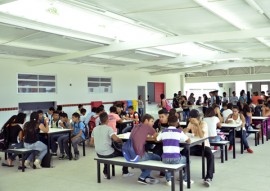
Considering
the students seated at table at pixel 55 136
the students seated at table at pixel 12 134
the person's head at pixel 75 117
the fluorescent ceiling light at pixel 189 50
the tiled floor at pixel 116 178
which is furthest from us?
the fluorescent ceiling light at pixel 189 50

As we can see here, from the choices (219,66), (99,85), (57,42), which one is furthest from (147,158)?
(219,66)

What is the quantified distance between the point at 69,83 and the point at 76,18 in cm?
618

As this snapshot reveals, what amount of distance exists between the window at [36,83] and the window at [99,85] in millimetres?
2217

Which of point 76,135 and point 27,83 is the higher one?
point 27,83

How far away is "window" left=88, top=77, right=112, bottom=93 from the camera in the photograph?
14320 mm

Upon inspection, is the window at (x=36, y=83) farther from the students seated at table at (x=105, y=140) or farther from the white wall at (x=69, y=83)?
the students seated at table at (x=105, y=140)

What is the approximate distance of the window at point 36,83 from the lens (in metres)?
11.4

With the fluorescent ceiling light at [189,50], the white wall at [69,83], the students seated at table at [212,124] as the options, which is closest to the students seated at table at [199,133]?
the students seated at table at [212,124]

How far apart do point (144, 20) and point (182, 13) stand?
0.96 metres

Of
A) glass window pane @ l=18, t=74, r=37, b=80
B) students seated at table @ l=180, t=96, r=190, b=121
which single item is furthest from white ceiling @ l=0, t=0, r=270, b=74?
students seated at table @ l=180, t=96, r=190, b=121

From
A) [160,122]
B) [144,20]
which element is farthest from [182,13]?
[160,122]

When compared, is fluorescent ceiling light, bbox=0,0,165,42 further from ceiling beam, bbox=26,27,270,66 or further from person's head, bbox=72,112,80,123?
person's head, bbox=72,112,80,123

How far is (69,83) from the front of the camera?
1304 cm

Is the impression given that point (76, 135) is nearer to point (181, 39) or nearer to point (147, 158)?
point (147, 158)
